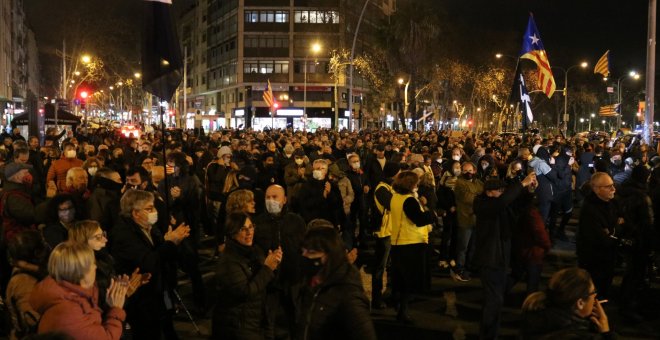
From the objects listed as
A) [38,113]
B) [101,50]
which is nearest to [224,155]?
[38,113]

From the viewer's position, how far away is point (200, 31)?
97.6m

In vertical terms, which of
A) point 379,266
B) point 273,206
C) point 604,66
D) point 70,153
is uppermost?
point 604,66

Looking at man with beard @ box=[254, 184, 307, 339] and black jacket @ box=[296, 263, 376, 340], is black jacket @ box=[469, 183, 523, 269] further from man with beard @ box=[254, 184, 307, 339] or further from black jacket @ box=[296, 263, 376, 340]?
black jacket @ box=[296, 263, 376, 340]

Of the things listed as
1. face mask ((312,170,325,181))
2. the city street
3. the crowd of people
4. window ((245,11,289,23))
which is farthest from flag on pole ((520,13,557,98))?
window ((245,11,289,23))

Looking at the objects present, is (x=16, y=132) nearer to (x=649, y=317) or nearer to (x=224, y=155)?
(x=224, y=155)

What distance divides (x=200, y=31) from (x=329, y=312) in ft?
320

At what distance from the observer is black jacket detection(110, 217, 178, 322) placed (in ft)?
17.9

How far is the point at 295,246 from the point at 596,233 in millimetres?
3121

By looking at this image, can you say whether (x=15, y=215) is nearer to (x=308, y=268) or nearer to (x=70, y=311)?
(x=308, y=268)

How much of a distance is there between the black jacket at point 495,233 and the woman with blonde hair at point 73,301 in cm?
380

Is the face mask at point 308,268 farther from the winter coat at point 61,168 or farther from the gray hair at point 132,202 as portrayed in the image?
the winter coat at point 61,168

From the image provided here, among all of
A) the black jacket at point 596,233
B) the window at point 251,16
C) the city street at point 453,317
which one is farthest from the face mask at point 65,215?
the window at point 251,16

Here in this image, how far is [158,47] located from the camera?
689cm

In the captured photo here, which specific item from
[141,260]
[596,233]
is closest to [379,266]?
[596,233]
